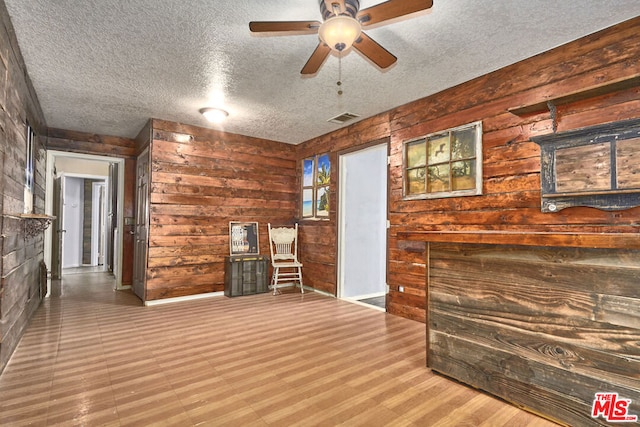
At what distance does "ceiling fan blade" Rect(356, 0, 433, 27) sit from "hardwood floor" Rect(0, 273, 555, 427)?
7.50 feet

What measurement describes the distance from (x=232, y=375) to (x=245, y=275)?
2656 millimetres

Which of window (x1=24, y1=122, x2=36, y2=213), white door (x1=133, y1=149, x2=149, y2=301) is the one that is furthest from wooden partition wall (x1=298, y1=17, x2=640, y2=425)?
window (x1=24, y1=122, x2=36, y2=213)

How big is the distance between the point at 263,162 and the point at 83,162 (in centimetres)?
505

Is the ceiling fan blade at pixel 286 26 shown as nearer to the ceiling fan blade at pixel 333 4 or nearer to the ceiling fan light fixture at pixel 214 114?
the ceiling fan blade at pixel 333 4

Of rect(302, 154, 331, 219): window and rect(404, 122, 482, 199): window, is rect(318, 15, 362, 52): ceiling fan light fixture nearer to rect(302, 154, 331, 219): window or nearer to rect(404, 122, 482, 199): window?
rect(404, 122, 482, 199): window

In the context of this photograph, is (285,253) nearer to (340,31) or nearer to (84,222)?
(340,31)

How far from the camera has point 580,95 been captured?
8.05 feet

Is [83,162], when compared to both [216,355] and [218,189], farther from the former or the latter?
[216,355]

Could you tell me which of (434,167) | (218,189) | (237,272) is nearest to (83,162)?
(218,189)

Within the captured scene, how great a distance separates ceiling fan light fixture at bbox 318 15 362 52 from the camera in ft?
6.10

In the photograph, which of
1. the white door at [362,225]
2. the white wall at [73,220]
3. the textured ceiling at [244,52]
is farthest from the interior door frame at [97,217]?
the white door at [362,225]

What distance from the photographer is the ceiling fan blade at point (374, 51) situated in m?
2.11

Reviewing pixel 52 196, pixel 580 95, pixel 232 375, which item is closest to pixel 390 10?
pixel 580 95

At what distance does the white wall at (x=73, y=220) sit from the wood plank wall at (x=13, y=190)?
17.5ft
